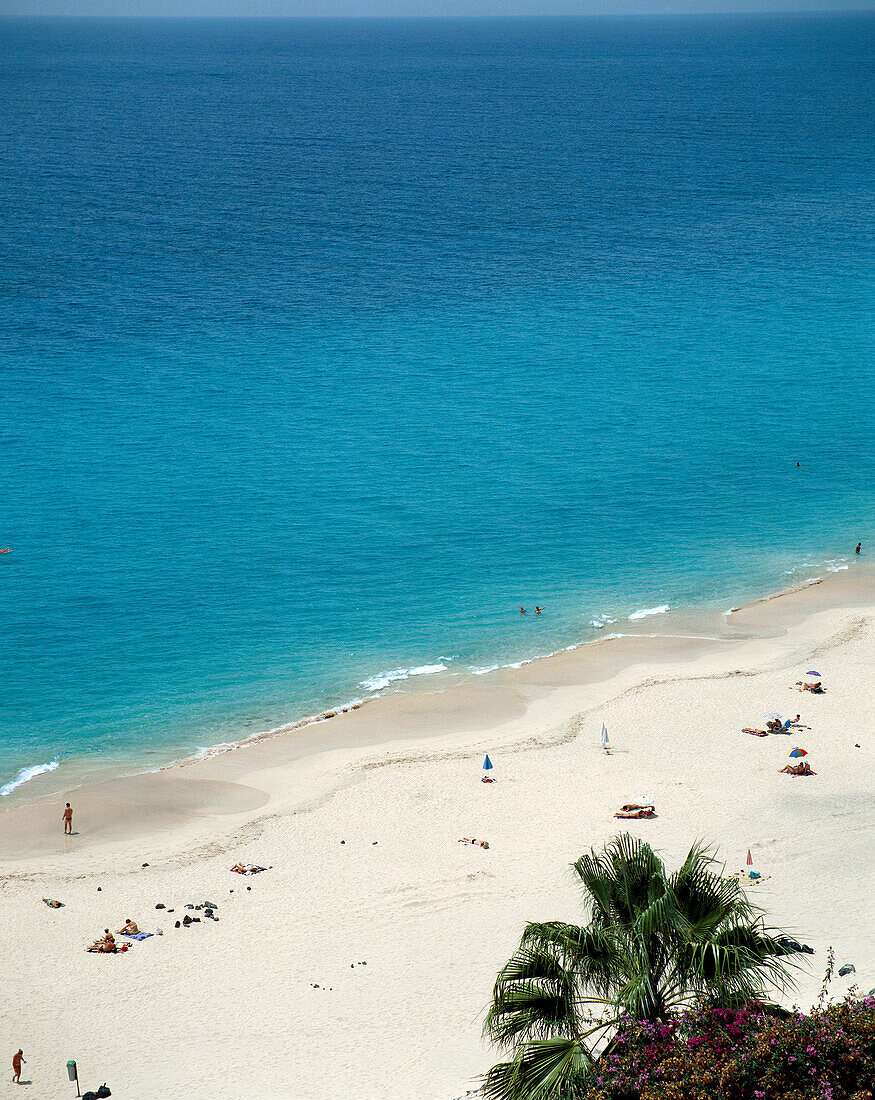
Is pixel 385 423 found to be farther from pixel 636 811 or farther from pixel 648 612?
pixel 636 811

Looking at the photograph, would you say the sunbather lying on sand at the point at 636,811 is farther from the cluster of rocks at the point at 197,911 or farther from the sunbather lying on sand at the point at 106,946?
the sunbather lying on sand at the point at 106,946

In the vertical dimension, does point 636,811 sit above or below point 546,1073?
above

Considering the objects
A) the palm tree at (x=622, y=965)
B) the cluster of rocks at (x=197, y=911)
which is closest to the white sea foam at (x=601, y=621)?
the cluster of rocks at (x=197, y=911)

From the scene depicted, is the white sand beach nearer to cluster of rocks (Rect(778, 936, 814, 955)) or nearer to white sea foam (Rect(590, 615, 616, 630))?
cluster of rocks (Rect(778, 936, 814, 955))

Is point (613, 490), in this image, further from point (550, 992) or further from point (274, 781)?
point (550, 992)

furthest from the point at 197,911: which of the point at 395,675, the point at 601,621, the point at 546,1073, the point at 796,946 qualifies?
the point at 601,621

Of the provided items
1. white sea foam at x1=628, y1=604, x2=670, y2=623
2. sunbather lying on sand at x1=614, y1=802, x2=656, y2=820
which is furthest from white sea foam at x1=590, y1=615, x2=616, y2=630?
sunbather lying on sand at x1=614, y1=802, x2=656, y2=820

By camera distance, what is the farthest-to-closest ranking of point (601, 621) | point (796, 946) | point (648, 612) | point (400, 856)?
point (648, 612), point (601, 621), point (400, 856), point (796, 946)
